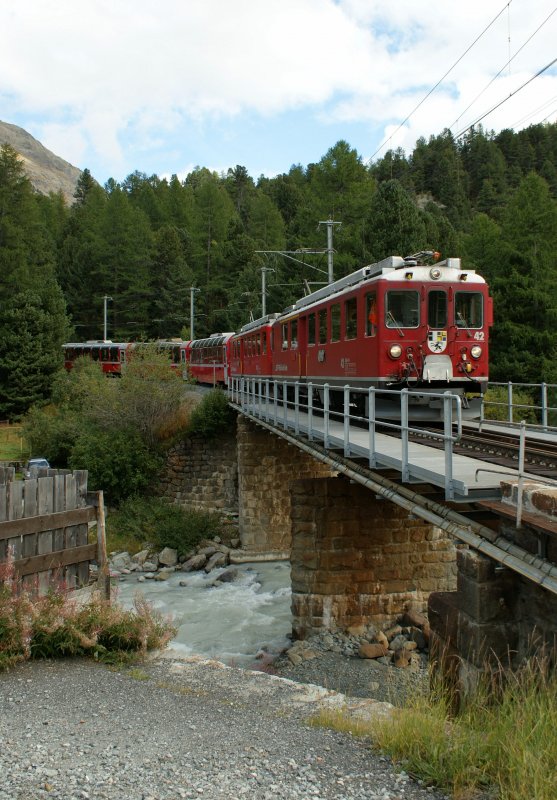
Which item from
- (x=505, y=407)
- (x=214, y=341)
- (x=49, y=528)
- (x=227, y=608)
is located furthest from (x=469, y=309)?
(x=214, y=341)

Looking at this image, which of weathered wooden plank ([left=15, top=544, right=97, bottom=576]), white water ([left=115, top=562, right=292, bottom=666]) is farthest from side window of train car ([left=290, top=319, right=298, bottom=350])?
weathered wooden plank ([left=15, top=544, right=97, bottom=576])

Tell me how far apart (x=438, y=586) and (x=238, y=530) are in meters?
11.4

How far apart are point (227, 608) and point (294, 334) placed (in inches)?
292

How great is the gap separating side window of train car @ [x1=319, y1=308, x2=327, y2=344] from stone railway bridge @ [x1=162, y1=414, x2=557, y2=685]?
3.23 meters

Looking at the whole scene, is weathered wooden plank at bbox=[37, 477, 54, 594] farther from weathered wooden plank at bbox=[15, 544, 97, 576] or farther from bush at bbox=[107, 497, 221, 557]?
bush at bbox=[107, 497, 221, 557]

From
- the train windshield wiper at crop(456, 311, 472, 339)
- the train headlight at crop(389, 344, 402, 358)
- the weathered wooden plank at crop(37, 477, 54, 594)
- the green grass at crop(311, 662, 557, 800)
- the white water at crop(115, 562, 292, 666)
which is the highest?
the train windshield wiper at crop(456, 311, 472, 339)

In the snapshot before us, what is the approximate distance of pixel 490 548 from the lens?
6.16 m

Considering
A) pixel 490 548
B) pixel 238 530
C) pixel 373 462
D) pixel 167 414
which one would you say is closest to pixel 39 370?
pixel 167 414

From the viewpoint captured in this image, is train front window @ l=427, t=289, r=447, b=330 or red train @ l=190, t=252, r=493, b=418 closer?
red train @ l=190, t=252, r=493, b=418

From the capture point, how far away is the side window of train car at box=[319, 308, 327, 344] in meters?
15.7

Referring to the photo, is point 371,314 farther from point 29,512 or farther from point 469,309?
point 29,512

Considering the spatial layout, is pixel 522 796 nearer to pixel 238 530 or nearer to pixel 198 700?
pixel 198 700

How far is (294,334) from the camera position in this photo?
62.4ft

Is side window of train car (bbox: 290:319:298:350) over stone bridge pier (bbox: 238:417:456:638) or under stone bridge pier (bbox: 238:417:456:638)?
over
